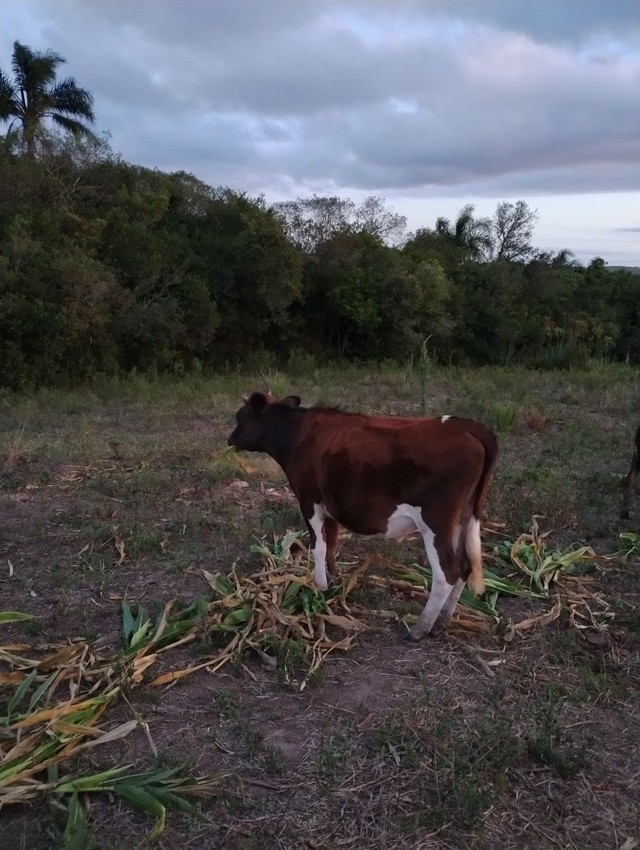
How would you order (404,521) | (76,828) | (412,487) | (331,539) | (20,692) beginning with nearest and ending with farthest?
(76,828)
(20,692)
(412,487)
(404,521)
(331,539)

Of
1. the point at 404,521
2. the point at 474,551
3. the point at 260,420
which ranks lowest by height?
the point at 474,551

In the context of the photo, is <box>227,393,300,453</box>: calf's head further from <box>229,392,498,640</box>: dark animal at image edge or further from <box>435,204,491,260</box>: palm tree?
<box>435,204,491,260</box>: palm tree

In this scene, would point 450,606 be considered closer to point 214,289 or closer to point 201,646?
point 201,646

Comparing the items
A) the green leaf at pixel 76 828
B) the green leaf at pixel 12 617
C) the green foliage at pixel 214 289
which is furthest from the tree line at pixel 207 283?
the green leaf at pixel 76 828

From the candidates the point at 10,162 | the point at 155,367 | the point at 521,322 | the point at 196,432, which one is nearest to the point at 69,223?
the point at 10,162

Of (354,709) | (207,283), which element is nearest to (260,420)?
(354,709)

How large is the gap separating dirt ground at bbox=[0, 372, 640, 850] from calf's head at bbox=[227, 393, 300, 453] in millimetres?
930

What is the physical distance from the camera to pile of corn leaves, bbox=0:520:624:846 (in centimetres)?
349

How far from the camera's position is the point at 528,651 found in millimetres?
4809

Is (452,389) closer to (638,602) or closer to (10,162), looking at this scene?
(638,602)

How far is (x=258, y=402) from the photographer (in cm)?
591

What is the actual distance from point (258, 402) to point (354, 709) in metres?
2.51

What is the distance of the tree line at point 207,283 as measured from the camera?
1519 centimetres

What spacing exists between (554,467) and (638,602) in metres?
3.58
